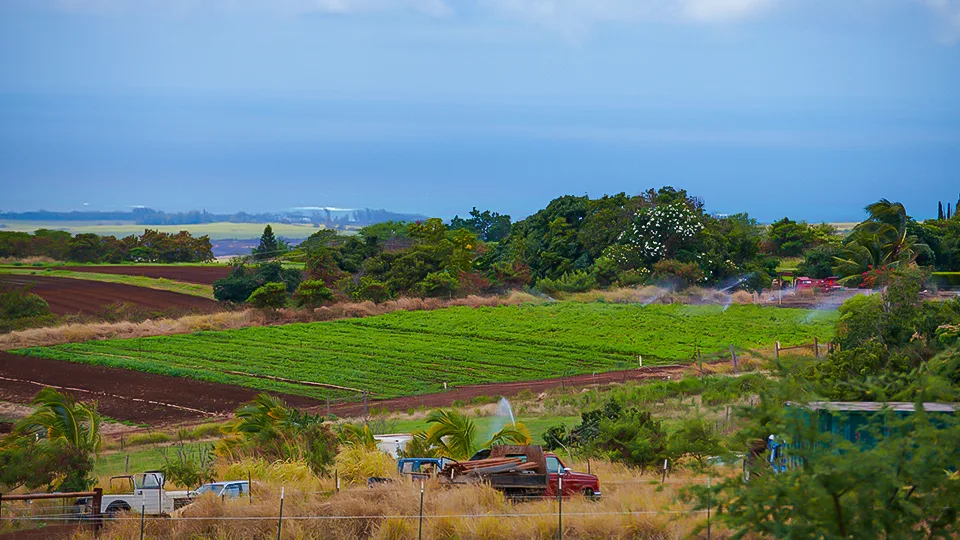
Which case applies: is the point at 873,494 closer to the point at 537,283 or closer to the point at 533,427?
the point at 533,427

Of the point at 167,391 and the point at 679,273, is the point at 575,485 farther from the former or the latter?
the point at 679,273

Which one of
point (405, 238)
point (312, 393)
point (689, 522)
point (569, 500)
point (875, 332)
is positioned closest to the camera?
point (689, 522)

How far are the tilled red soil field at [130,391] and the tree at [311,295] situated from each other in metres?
21.8

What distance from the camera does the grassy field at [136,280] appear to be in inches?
3740

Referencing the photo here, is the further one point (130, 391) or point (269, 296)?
point (269, 296)

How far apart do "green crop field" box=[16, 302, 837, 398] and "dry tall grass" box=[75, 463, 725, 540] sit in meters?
27.3

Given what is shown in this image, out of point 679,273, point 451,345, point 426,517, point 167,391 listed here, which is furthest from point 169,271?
point 426,517

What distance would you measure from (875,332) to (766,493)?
24890mm

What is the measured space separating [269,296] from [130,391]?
25914 mm

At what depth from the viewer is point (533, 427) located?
3441cm

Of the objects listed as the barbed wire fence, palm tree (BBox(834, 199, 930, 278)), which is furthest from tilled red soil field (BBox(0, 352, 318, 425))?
palm tree (BBox(834, 199, 930, 278))

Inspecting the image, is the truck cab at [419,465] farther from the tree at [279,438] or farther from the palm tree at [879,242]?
the palm tree at [879,242]

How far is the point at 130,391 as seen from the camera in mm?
46250

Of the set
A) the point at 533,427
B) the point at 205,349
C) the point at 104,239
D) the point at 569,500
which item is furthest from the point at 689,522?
the point at 104,239
